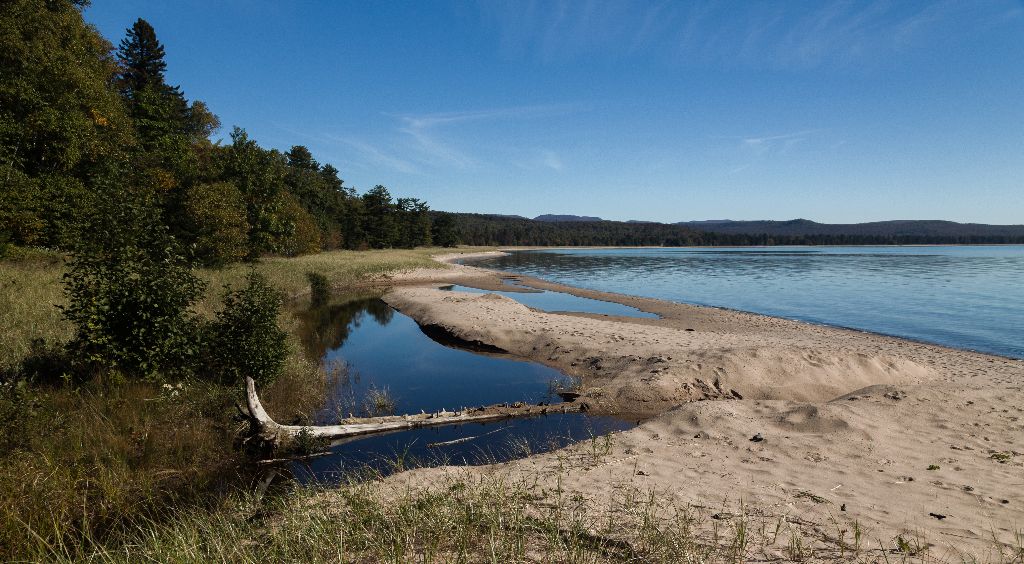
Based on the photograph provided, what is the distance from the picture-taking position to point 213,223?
118ft

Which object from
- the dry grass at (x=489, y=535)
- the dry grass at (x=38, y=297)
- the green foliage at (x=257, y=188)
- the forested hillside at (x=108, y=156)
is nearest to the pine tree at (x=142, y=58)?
the forested hillside at (x=108, y=156)

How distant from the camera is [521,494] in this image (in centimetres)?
633

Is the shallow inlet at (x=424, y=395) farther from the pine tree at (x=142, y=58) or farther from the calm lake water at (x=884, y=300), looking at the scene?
the pine tree at (x=142, y=58)

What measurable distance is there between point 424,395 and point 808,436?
997cm

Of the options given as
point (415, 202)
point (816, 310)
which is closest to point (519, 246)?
point (415, 202)

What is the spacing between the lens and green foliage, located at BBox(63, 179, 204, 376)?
31.8 ft

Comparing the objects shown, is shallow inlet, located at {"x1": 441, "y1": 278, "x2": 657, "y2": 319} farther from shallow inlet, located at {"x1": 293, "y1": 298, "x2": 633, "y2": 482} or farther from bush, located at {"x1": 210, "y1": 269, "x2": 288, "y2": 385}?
bush, located at {"x1": 210, "y1": 269, "x2": 288, "y2": 385}

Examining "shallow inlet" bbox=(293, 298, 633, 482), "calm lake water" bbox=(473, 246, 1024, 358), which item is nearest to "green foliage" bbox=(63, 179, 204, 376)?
"shallow inlet" bbox=(293, 298, 633, 482)

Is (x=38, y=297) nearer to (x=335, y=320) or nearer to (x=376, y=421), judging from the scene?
(x=335, y=320)

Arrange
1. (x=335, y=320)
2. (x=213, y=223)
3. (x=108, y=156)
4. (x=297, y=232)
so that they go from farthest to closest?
(x=297, y=232) < (x=213, y=223) < (x=108, y=156) < (x=335, y=320)

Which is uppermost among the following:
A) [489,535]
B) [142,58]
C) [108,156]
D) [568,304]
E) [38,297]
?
[142,58]

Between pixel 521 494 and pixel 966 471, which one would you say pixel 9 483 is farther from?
pixel 966 471

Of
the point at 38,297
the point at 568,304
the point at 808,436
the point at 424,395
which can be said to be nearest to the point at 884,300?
the point at 568,304

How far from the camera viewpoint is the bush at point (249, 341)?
37.2 feet
